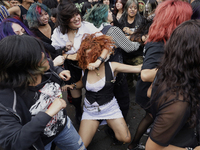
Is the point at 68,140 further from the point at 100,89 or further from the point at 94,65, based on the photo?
the point at 94,65

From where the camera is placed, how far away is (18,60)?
39.1 inches

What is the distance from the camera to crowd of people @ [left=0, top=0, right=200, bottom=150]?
95 cm

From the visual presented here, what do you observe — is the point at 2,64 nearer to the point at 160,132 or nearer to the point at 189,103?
the point at 160,132

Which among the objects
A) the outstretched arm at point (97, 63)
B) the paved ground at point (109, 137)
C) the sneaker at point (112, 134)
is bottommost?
the paved ground at point (109, 137)

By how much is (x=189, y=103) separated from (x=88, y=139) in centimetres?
137

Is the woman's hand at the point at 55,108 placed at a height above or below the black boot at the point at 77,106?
above

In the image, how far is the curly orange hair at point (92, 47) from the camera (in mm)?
1954

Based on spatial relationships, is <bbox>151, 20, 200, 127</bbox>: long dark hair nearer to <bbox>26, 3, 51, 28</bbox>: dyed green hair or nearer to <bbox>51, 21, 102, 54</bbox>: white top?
<bbox>51, 21, 102, 54</bbox>: white top

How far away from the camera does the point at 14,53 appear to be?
98 centimetres

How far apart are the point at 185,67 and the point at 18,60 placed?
1.10 m

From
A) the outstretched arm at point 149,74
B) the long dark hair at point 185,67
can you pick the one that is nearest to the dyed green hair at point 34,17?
the outstretched arm at point 149,74

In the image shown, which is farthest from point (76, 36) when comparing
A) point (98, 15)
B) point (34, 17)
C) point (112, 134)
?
point (112, 134)

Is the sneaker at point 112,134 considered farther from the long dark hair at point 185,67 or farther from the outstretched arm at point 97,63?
the long dark hair at point 185,67

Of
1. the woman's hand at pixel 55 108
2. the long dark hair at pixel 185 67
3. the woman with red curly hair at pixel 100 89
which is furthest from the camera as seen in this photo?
the woman with red curly hair at pixel 100 89
